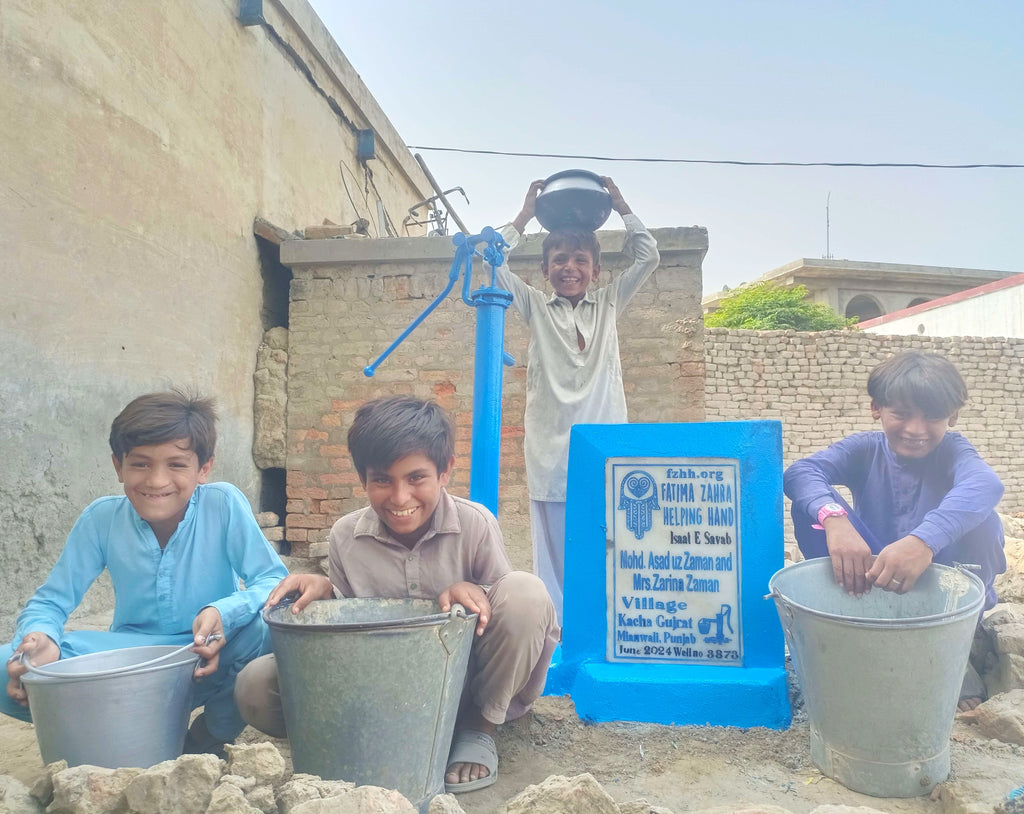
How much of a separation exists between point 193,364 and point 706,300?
1814 cm

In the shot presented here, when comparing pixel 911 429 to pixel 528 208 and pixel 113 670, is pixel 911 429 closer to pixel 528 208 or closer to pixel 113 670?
pixel 528 208

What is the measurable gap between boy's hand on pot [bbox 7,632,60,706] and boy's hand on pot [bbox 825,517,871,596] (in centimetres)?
198

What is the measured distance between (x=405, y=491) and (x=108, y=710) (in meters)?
0.77

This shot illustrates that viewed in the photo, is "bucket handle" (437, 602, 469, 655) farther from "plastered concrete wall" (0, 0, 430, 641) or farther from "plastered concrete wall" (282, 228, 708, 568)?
"plastered concrete wall" (282, 228, 708, 568)

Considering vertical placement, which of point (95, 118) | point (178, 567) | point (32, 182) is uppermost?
point (95, 118)

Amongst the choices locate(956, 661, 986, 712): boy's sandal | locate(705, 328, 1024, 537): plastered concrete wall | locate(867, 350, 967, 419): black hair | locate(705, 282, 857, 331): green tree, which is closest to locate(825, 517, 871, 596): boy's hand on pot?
locate(867, 350, 967, 419): black hair

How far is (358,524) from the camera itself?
196cm

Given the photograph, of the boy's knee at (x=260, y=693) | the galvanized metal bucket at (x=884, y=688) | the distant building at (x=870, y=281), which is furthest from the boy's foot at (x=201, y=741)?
the distant building at (x=870, y=281)

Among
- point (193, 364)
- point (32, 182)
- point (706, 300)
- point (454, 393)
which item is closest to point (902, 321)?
point (706, 300)

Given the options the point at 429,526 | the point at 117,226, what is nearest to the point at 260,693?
the point at 429,526

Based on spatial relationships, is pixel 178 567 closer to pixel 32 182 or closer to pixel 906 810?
pixel 906 810

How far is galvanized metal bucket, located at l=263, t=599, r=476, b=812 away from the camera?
154 cm

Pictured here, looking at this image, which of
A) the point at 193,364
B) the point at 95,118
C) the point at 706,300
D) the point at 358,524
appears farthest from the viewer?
the point at 706,300

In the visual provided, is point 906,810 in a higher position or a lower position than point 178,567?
lower
